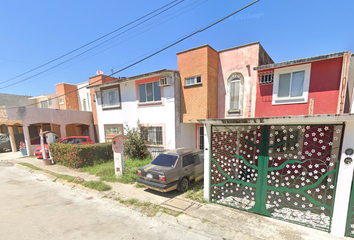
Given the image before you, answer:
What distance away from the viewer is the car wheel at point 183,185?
5525mm

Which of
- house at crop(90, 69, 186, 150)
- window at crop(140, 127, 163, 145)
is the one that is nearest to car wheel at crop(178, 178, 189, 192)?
house at crop(90, 69, 186, 150)

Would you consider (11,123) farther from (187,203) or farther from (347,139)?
(347,139)

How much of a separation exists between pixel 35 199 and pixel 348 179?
950 centimetres

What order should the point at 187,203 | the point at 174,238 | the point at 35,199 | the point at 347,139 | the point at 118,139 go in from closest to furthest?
the point at 347,139, the point at 174,238, the point at 187,203, the point at 35,199, the point at 118,139

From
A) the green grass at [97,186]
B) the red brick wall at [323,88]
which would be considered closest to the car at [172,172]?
the green grass at [97,186]

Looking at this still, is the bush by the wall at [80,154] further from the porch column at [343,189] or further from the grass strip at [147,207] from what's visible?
the porch column at [343,189]

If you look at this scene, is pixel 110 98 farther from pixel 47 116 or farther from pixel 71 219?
pixel 71 219

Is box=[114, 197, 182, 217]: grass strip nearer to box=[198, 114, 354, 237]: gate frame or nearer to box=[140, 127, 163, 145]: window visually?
box=[198, 114, 354, 237]: gate frame

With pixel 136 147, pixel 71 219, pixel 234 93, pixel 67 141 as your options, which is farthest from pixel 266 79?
pixel 67 141

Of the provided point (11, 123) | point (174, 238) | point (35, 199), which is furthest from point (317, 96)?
point (11, 123)

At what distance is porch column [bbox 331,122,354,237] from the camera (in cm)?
312

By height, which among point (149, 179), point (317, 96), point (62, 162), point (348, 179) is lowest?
point (62, 162)

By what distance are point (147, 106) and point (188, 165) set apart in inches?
229

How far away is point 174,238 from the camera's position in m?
3.40
